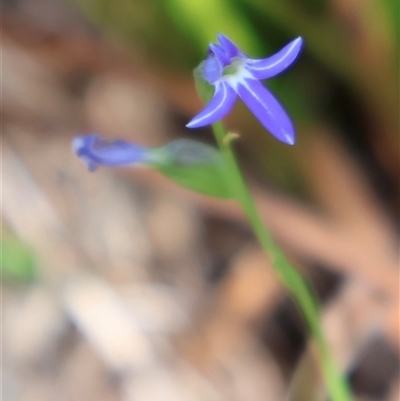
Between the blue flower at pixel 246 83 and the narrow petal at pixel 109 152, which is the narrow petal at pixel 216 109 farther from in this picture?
the narrow petal at pixel 109 152

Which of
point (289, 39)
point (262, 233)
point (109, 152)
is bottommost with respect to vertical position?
point (262, 233)

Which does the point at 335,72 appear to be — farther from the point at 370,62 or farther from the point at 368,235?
the point at 368,235

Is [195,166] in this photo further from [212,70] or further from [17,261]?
[17,261]

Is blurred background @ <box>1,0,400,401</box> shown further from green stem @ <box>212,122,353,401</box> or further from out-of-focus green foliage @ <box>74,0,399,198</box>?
green stem @ <box>212,122,353,401</box>

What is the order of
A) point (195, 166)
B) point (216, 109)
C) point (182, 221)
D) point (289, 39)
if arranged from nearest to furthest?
point (216, 109)
point (195, 166)
point (289, 39)
point (182, 221)

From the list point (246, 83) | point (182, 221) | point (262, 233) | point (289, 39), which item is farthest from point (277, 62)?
point (182, 221)

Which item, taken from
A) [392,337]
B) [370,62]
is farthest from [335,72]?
[392,337]

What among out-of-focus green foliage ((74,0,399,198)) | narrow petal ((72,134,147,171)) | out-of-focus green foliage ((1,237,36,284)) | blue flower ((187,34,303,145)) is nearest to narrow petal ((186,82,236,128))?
blue flower ((187,34,303,145))

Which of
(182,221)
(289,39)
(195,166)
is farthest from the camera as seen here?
(182,221)
